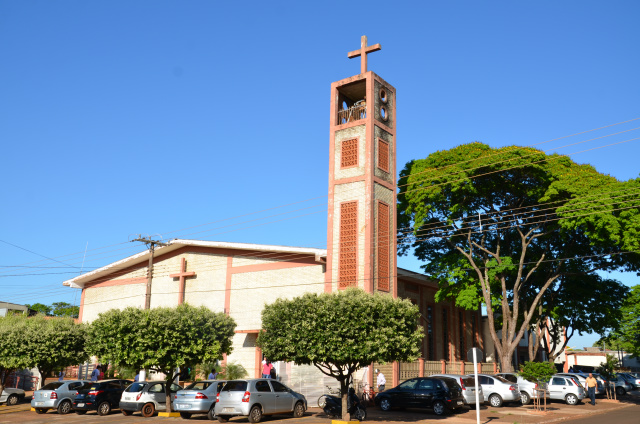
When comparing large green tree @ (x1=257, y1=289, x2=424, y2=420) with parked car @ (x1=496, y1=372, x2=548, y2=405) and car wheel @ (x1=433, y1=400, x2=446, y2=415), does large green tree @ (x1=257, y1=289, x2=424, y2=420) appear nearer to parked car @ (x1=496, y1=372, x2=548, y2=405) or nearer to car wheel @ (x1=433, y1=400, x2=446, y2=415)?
car wheel @ (x1=433, y1=400, x2=446, y2=415)

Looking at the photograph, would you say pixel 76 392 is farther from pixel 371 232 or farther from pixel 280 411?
pixel 371 232

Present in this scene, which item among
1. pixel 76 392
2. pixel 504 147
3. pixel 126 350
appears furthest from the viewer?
pixel 504 147

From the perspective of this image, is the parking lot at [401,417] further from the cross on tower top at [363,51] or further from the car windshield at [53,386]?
the cross on tower top at [363,51]

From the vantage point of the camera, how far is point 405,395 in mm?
24953

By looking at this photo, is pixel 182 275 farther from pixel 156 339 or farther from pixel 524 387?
pixel 524 387

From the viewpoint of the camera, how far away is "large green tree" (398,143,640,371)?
32.4 meters

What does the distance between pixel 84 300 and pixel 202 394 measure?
90.6 feet

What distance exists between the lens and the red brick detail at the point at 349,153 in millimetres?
31281

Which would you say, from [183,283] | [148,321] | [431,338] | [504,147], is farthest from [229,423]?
[504,147]

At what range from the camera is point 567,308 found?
37562 mm

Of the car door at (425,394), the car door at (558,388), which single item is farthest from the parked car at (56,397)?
the car door at (558,388)

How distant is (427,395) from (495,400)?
5.46 m

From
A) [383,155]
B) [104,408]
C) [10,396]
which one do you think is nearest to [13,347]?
[10,396]

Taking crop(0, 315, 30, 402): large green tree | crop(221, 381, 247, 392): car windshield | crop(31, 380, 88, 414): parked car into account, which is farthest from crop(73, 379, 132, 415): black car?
crop(221, 381, 247, 392): car windshield
